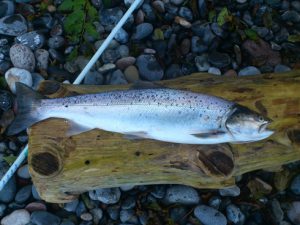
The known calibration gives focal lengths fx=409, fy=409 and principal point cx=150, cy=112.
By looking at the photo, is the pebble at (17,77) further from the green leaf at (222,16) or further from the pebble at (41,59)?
the green leaf at (222,16)

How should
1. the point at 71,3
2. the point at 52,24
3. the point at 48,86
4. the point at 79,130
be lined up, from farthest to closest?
the point at 52,24 → the point at 71,3 → the point at 48,86 → the point at 79,130

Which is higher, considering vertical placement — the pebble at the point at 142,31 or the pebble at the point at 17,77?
the pebble at the point at 142,31

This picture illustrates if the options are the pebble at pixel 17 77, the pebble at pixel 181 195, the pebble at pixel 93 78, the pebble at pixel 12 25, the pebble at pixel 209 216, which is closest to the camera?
the pebble at pixel 209 216

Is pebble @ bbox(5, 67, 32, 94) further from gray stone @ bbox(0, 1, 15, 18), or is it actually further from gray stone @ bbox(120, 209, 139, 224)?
gray stone @ bbox(120, 209, 139, 224)

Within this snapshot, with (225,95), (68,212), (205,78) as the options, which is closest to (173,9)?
(205,78)

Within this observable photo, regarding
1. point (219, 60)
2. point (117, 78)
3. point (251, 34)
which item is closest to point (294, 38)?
point (251, 34)

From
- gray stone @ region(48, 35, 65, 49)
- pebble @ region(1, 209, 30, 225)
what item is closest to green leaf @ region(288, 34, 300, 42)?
gray stone @ region(48, 35, 65, 49)

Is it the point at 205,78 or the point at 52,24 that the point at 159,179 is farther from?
the point at 52,24

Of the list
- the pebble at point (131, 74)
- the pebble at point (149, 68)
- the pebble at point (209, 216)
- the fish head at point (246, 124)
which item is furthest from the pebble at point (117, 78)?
the fish head at point (246, 124)
